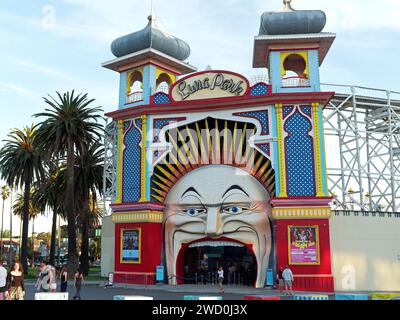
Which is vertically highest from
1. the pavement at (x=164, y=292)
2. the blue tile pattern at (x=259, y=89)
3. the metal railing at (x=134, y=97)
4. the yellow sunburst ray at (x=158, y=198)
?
the metal railing at (x=134, y=97)

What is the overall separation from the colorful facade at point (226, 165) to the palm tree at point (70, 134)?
4957 millimetres

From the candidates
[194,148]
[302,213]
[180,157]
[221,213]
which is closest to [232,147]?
[194,148]

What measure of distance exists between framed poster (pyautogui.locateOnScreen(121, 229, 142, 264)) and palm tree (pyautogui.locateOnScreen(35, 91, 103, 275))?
578 cm

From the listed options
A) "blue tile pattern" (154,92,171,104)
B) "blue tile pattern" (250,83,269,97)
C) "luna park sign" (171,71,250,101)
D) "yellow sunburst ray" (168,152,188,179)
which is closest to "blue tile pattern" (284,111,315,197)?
"blue tile pattern" (250,83,269,97)

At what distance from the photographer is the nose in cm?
2867

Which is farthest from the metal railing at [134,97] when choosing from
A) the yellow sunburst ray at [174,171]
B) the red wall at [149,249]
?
the red wall at [149,249]

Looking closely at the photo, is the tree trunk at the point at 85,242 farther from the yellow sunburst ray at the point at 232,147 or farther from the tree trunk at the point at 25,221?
the yellow sunburst ray at the point at 232,147

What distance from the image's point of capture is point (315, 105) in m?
28.6

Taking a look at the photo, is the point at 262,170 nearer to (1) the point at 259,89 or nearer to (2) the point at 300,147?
(2) the point at 300,147

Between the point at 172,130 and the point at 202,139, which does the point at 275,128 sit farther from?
the point at 172,130

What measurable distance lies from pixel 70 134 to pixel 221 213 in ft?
47.8

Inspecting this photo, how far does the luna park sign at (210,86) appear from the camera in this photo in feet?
99.7

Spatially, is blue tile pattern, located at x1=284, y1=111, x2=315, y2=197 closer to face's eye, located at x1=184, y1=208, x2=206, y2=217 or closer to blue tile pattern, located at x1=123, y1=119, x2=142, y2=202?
face's eye, located at x1=184, y1=208, x2=206, y2=217

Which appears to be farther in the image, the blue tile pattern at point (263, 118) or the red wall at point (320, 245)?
the blue tile pattern at point (263, 118)
